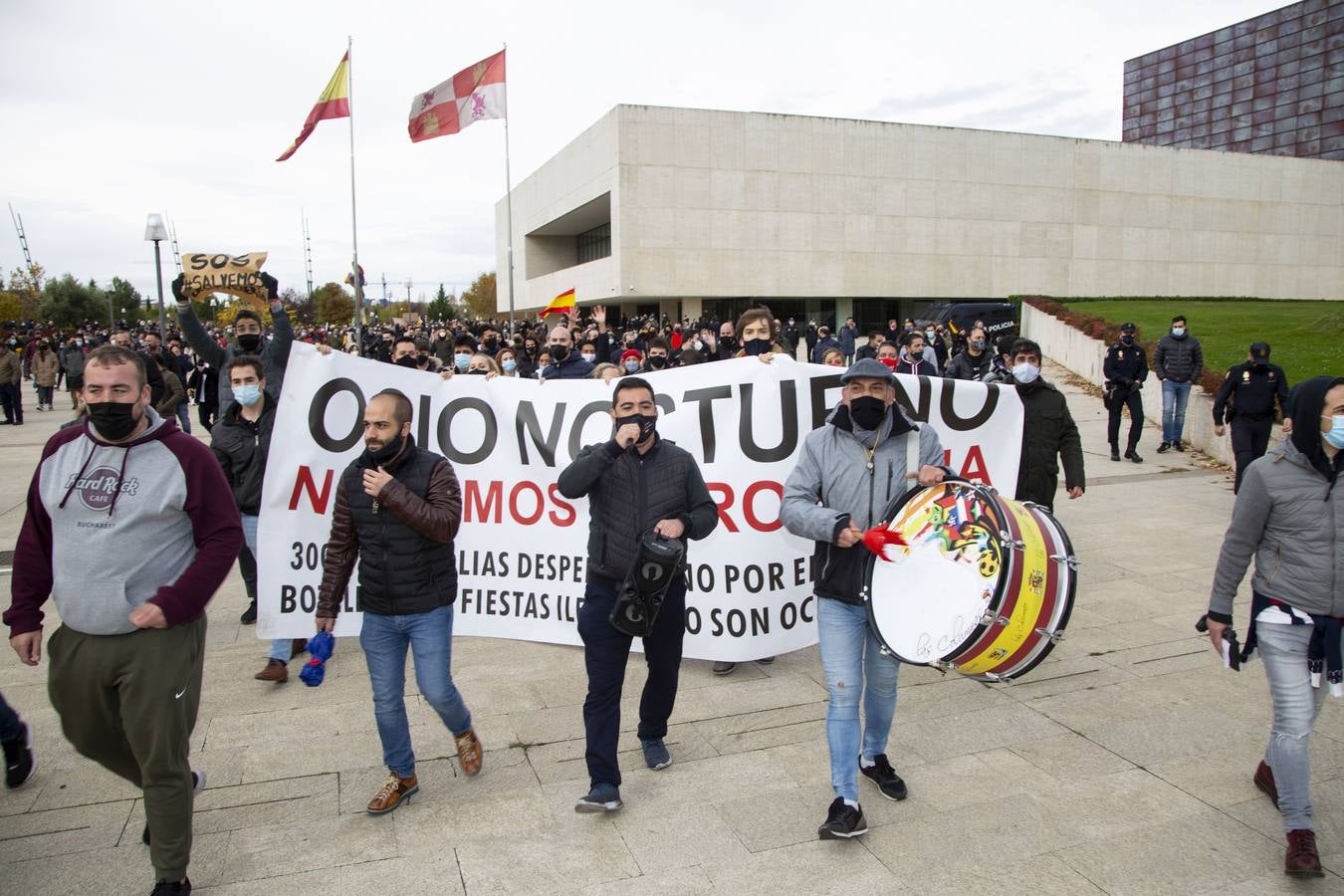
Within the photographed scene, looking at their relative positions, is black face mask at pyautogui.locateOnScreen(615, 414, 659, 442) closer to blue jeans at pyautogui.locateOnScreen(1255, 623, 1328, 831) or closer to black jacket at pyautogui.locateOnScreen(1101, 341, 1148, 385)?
blue jeans at pyautogui.locateOnScreen(1255, 623, 1328, 831)

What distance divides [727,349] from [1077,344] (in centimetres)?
1341

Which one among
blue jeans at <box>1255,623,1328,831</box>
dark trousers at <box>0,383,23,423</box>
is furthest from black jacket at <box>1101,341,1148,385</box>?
dark trousers at <box>0,383,23,423</box>

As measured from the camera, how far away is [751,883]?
342 cm

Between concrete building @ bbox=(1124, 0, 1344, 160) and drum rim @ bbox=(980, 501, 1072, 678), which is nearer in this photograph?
drum rim @ bbox=(980, 501, 1072, 678)

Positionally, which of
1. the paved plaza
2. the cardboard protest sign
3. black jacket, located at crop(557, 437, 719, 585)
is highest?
the cardboard protest sign

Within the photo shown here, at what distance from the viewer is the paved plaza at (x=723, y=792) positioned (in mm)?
3480

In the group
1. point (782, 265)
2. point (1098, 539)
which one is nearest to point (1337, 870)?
point (1098, 539)

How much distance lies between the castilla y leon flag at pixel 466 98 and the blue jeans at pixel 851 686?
18.7m

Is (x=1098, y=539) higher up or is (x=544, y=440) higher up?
(x=544, y=440)

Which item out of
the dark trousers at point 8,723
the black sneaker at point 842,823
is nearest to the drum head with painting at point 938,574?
the black sneaker at point 842,823

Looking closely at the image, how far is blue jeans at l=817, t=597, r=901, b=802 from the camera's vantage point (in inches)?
147

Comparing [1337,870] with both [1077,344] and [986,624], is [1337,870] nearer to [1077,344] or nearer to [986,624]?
[986,624]

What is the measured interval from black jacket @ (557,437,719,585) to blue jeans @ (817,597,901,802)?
2.30 feet

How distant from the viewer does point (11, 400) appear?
19688mm
